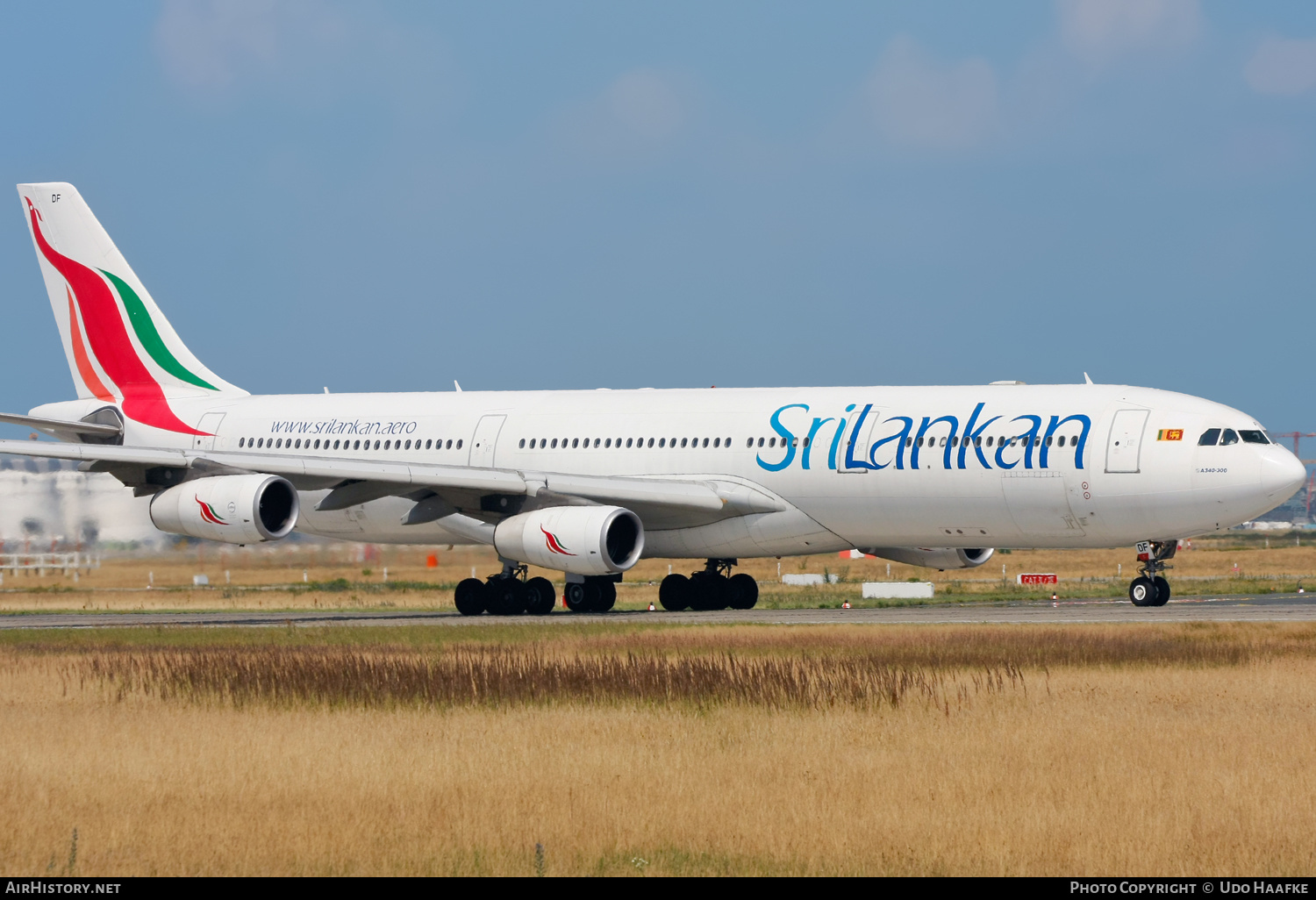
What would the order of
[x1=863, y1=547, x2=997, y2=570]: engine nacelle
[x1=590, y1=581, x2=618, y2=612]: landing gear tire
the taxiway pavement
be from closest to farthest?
1. the taxiway pavement
2. [x1=590, y1=581, x2=618, y2=612]: landing gear tire
3. [x1=863, y1=547, x2=997, y2=570]: engine nacelle

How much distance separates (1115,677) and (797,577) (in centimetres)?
3097

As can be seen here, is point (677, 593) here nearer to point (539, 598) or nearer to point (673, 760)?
Result: point (539, 598)

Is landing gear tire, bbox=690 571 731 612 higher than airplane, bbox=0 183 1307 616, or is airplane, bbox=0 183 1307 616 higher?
airplane, bbox=0 183 1307 616

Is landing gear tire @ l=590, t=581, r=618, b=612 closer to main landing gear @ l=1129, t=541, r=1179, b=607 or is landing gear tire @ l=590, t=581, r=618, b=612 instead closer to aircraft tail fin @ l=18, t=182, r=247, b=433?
main landing gear @ l=1129, t=541, r=1179, b=607

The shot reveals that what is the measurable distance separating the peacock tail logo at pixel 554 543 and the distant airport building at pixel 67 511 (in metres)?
13.4

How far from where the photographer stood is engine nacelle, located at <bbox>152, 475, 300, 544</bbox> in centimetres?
2998

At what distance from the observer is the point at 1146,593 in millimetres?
29797

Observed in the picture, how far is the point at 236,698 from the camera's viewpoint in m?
17.1

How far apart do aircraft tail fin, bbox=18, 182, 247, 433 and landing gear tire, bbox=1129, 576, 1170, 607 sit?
20.4m

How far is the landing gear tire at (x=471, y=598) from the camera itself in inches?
1299

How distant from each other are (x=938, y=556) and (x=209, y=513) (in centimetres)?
1395

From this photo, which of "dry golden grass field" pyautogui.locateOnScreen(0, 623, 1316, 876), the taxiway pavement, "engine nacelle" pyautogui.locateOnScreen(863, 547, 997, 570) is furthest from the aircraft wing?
"dry golden grass field" pyautogui.locateOnScreen(0, 623, 1316, 876)

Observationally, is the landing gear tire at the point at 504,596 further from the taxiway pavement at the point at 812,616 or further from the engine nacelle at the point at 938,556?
the engine nacelle at the point at 938,556

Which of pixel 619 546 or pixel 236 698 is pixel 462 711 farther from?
pixel 619 546
